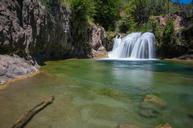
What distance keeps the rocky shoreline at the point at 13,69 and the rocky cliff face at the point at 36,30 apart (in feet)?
3.01

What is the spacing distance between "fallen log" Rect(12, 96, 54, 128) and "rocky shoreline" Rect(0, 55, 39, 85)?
15.4 ft

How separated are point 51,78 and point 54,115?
29.7 feet

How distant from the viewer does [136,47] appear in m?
46.9

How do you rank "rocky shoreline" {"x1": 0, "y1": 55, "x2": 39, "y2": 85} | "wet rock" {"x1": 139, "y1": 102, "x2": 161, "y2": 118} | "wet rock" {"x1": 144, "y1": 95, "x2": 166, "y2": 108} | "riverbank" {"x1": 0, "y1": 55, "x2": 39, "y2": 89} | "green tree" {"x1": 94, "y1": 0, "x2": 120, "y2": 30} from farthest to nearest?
1. "green tree" {"x1": 94, "y1": 0, "x2": 120, "y2": 30}
2. "rocky shoreline" {"x1": 0, "y1": 55, "x2": 39, "y2": 85}
3. "riverbank" {"x1": 0, "y1": 55, "x2": 39, "y2": 89}
4. "wet rock" {"x1": 144, "y1": 95, "x2": 166, "y2": 108}
5. "wet rock" {"x1": 139, "y1": 102, "x2": 161, "y2": 118}

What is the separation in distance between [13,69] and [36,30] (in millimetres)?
8921

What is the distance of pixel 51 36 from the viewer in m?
32.8

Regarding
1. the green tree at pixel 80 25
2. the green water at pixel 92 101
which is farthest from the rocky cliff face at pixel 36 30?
Result: the green water at pixel 92 101

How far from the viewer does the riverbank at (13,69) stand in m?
17.7

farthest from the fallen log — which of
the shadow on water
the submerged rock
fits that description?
the shadow on water

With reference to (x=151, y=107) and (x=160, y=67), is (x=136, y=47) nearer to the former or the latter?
(x=160, y=67)

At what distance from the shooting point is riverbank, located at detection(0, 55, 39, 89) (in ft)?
58.1

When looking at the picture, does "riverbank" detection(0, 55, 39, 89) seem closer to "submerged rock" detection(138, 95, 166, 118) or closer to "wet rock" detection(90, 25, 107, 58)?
"submerged rock" detection(138, 95, 166, 118)

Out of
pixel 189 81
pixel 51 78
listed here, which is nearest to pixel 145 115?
pixel 51 78

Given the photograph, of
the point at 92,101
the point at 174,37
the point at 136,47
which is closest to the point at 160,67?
the point at 136,47
